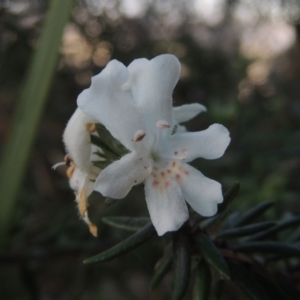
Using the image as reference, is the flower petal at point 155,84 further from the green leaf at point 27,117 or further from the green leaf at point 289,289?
the green leaf at point 27,117

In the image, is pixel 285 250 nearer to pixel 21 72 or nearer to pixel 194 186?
pixel 194 186

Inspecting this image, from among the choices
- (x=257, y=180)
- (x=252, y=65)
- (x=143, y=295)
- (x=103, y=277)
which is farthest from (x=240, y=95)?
(x=143, y=295)

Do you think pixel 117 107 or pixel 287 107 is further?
pixel 287 107

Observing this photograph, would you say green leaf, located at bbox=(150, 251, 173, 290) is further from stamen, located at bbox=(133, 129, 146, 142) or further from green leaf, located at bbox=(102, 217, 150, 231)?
stamen, located at bbox=(133, 129, 146, 142)

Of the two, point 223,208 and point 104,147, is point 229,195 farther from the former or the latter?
point 104,147

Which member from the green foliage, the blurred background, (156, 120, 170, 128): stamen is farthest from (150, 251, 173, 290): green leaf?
the blurred background

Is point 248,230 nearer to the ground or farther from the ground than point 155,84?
nearer to the ground

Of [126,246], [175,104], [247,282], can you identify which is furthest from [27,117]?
[175,104]
